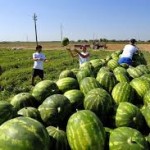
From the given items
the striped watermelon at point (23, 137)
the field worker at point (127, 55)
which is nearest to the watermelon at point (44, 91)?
the striped watermelon at point (23, 137)

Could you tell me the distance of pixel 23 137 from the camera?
3.46 meters

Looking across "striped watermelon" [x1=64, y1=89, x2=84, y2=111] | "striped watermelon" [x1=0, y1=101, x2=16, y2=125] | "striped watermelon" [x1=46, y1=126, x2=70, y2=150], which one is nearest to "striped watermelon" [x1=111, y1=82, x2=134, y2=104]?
"striped watermelon" [x1=64, y1=89, x2=84, y2=111]

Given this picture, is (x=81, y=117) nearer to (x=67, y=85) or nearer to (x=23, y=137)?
(x=23, y=137)

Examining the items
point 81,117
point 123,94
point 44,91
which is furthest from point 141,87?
point 81,117

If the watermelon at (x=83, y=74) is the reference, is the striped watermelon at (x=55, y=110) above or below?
below

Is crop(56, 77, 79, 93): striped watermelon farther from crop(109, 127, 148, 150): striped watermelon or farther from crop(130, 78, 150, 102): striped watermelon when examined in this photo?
crop(109, 127, 148, 150): striped watermelon

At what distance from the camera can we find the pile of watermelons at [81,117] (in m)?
3.56

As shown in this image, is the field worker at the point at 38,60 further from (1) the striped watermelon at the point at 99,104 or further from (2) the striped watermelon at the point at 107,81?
(1) the striped watermelon at the point at 99,104

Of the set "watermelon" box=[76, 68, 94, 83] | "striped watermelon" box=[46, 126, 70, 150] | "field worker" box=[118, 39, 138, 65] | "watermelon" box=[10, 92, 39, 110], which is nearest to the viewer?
"striped watermelon" box=[46, 126, 70, 150]

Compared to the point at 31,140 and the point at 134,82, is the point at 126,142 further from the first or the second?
the point at 134,82

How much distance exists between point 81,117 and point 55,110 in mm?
655

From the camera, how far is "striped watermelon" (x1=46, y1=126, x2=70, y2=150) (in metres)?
3.78

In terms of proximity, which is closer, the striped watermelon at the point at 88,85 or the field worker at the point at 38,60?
the striped watermelon at the point at 88,85

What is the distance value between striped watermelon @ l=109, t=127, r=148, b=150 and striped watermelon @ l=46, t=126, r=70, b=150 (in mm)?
513
